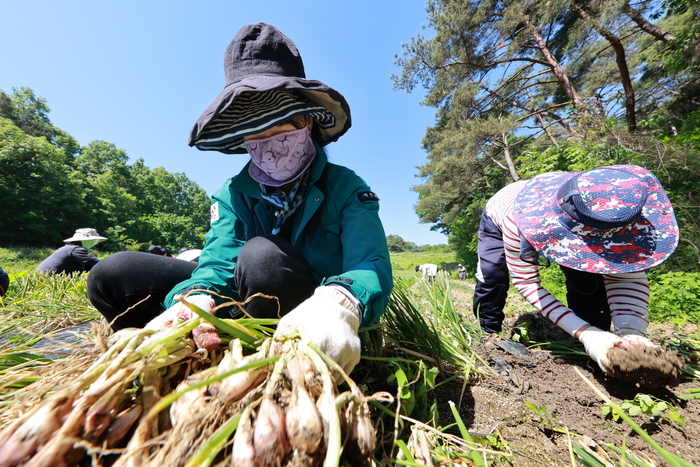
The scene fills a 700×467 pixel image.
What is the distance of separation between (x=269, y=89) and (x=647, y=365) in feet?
5.49

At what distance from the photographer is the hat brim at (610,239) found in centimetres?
116

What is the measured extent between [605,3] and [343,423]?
879 cm

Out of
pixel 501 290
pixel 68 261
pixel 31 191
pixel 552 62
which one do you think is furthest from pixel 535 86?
pixel 31 191

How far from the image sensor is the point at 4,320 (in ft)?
6.61

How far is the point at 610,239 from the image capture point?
122 cm

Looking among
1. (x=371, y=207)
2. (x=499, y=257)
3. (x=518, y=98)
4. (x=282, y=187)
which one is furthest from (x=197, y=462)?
(x=518, y=98)

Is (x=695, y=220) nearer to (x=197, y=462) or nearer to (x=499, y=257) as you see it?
(x=499, y=257)

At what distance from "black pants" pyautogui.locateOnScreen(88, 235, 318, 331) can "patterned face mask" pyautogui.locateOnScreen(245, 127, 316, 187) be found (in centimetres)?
29

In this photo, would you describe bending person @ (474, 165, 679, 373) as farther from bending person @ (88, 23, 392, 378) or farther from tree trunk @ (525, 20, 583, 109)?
tree trunk @ (525, 20, 583, 109)

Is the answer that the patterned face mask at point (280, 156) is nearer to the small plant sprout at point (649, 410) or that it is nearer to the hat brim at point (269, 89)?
the hat brim at point (269, 89)

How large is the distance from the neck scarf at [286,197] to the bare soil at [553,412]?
1014 millimetres

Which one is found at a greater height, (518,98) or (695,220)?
(518,98)

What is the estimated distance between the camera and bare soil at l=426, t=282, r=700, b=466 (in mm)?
793

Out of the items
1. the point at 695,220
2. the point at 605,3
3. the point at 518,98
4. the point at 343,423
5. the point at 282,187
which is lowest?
the point at 695,220
